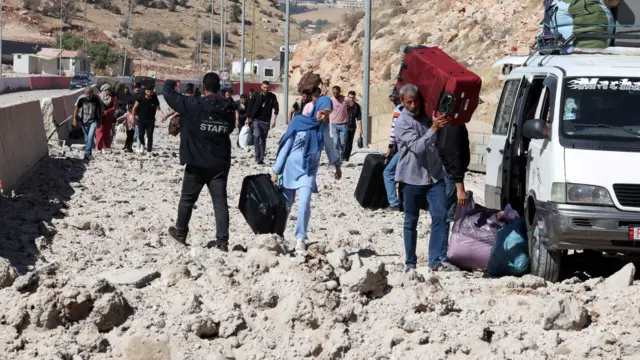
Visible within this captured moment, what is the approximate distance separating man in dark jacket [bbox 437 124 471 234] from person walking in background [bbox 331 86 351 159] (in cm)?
1020

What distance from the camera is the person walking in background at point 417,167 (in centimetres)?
943

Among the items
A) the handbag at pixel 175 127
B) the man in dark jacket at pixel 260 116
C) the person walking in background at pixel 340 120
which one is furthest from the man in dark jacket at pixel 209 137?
the man in dark jacket at pixel 260 116

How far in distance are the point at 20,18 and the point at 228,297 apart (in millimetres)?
135040

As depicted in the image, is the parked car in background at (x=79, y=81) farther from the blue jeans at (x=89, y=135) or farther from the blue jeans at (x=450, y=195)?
the blue jeans at (x=450, y=195)

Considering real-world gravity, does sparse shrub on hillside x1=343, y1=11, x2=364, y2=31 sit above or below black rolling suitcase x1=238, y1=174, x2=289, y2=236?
above

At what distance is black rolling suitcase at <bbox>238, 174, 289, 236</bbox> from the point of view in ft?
34.3

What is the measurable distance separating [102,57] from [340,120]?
4154 inches

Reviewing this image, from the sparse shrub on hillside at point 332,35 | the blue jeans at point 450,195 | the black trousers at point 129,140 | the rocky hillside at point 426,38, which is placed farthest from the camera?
the sparse shrub on hillside at point 332,35

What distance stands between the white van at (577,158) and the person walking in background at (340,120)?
10.6m

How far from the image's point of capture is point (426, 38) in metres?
49.3

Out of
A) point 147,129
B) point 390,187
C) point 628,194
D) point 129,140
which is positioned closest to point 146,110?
point 147,129

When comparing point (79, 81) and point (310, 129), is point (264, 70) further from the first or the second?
point (310, 129)

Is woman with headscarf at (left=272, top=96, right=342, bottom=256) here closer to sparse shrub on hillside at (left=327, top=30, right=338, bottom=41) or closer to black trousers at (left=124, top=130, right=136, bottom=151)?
black trousers at (left=124, top=130, right=136, bottom=151)

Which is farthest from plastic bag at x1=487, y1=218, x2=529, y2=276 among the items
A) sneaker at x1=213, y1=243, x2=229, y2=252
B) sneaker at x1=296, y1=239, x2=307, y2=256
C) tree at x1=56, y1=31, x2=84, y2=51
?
tree at x1=56, y1=31, x2=84, y2=51
